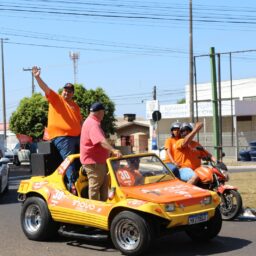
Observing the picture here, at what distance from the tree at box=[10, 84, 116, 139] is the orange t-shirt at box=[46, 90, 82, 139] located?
35.7 m

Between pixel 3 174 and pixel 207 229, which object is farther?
pixel 3 174

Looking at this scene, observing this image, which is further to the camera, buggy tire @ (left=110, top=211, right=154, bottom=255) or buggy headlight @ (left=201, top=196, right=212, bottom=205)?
buggy headlight @ (left=201, top=196, right=212, bottom=205)

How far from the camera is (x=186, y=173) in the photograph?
9.72 meters

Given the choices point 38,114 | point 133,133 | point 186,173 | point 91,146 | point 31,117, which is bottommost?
point 186,173

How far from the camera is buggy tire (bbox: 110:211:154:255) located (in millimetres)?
6945

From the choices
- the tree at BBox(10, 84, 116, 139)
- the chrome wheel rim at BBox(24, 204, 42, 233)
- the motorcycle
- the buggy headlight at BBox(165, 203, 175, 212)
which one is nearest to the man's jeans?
the chrome wheel rim at BBox(24, 204, 42, 233)

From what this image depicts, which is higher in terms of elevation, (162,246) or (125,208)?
(125,208)

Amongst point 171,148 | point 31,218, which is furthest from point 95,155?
point 171,148

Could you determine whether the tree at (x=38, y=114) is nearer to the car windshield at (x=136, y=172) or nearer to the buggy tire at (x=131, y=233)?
the car windshield at (x=136, y=172)

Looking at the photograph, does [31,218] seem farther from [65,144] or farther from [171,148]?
[171,148]

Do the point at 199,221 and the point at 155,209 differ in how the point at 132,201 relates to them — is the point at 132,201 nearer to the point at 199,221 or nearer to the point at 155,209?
the point at 155,209

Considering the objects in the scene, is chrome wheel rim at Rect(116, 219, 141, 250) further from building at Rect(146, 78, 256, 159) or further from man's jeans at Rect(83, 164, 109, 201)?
building at Rect(146, 78, 256, 159)

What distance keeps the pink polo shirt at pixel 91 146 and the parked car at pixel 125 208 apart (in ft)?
1.06

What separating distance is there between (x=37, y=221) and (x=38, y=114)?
37709 mm
